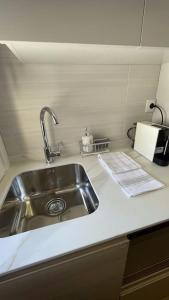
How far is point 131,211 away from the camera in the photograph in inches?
28.5

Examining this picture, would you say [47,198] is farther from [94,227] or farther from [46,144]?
[94,227]

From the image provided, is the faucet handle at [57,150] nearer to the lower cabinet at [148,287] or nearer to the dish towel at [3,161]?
the dish towel at [3,161]

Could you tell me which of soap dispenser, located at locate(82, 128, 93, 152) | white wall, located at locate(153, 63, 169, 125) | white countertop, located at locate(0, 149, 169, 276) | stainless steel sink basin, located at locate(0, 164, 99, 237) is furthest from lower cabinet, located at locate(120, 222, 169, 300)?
white wall, located at locate(153, 63, 169, 125)

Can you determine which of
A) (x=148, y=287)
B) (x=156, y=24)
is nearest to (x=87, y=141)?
(x=156, y=24)

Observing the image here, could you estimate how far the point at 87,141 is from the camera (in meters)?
1.13

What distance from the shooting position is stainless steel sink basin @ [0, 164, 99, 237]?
36.0 inches

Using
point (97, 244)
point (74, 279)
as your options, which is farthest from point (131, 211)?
point (74, 279)

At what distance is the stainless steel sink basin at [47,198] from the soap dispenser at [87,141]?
0.14m

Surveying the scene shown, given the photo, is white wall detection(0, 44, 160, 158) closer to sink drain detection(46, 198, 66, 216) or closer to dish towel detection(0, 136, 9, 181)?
dish towel detection(0, 136, 9, 181)

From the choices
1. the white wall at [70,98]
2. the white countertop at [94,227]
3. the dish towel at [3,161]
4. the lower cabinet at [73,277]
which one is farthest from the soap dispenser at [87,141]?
the lower cabinet at [73,277]

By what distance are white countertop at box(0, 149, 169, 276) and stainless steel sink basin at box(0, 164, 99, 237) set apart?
0.12 m

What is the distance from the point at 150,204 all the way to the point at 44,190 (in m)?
0.70

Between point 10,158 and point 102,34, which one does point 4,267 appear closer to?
point 10,158

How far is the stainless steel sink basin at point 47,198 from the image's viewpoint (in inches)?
36.0
